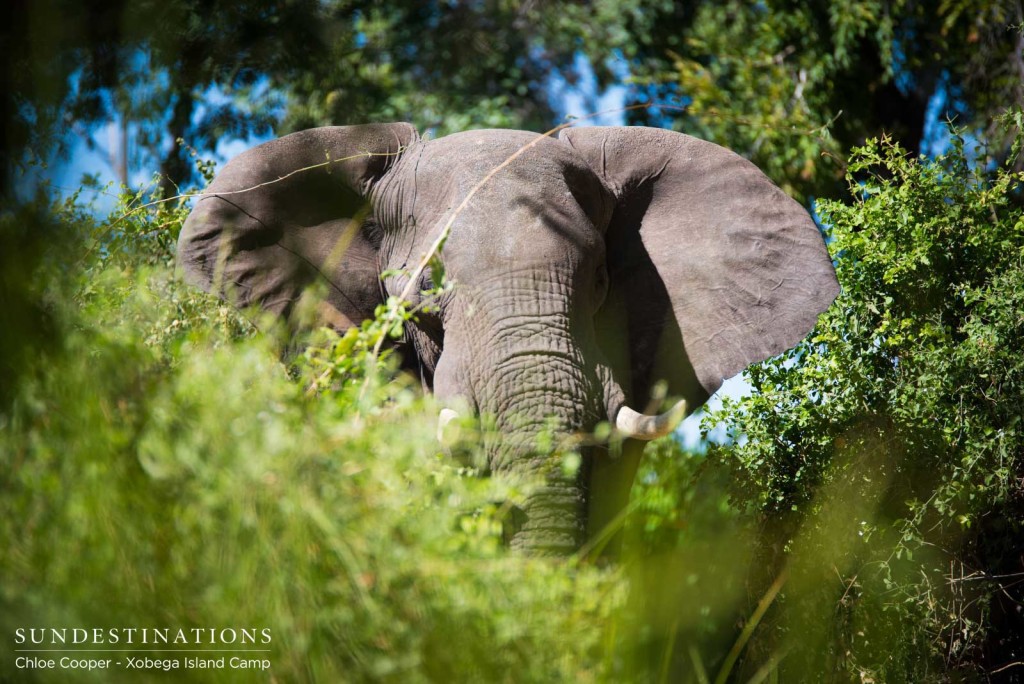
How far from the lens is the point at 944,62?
9695 mm

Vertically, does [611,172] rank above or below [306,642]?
above

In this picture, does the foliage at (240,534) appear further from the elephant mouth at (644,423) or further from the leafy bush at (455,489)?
the elephant mouth at (644,423)

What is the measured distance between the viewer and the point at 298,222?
5.41 m

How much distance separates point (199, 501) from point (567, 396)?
7.42ft

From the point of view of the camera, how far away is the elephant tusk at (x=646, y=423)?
15.0 ft

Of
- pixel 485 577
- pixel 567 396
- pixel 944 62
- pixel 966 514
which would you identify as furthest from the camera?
pixel 944 62

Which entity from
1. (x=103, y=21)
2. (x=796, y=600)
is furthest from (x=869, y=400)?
(x=103, y=21)

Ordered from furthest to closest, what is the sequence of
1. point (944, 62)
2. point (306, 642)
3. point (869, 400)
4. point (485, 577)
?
point (944, 62) < point (869, 400) < point (485, 577) < point (306, 642)

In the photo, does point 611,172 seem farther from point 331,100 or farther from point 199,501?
point 331,100

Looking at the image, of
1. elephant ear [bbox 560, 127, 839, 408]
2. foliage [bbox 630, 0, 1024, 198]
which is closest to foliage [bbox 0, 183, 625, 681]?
elephant ear [bbox 560, 127, 839, 408]

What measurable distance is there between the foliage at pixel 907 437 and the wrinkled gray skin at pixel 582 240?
383 mm

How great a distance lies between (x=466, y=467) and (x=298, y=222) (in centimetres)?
181

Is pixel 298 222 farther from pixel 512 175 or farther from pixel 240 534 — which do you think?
pixel 240 534

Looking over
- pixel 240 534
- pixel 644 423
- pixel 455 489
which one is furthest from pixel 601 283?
pixel 240 534
